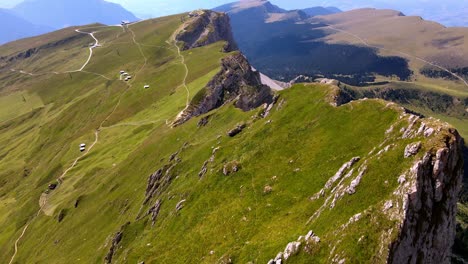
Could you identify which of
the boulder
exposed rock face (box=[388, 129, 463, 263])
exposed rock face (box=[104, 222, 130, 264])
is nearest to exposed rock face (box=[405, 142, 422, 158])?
exposed rock face (box=[388, 129, 463, 263])

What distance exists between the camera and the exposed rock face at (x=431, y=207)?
143ft

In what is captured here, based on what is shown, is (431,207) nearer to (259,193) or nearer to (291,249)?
(291,249)

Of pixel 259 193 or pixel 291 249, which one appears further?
pixel 259 193

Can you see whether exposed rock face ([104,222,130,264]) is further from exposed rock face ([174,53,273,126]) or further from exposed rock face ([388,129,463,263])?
exposed rock face ([388,129,463,263])

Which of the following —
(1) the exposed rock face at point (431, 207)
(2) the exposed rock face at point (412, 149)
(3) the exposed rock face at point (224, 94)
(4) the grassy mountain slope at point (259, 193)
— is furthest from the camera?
(3) the exposed rock face at point (224, 94)

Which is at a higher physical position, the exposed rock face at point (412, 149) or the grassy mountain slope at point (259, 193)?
the exposed rock face at point (412, 149)

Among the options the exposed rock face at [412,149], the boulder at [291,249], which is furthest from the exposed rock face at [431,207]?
the boulder at [291,249]

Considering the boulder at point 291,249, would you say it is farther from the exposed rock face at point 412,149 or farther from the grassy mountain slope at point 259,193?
the exposed rock face at point 412,149

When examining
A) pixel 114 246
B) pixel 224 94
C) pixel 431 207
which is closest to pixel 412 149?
pixel 431 207

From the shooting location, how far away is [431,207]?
46781 mm

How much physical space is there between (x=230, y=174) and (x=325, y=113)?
22.5m

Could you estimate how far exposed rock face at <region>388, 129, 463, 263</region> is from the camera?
4350 centimetres

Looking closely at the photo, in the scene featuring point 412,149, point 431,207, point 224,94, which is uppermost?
point 412,149

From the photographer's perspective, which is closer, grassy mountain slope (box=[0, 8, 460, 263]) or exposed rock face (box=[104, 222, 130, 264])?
grassy mountain slope (box=[0, 8, 460, 263])
